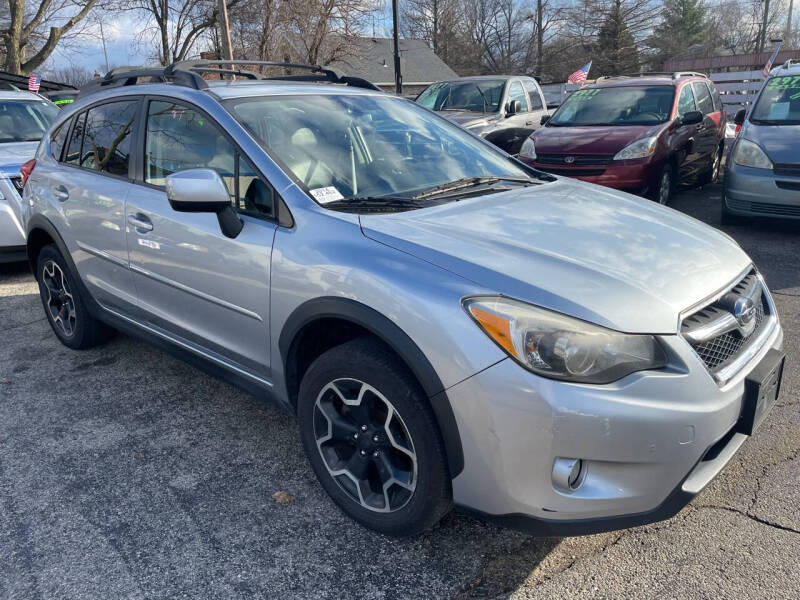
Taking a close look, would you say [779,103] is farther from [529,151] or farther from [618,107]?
[529,151]

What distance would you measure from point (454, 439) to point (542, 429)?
0.30 metres

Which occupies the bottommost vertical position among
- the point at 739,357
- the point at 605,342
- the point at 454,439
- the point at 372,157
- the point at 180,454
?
the point at 180,454

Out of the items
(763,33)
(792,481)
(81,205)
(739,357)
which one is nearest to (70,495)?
(81,205)

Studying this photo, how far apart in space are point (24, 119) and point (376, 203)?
6.94m

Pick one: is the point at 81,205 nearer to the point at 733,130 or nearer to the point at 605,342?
the point at 605,342

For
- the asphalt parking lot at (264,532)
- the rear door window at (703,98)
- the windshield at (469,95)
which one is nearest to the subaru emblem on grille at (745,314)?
the asphalt parking lot at (264,532)

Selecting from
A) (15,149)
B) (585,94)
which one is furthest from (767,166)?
(15,149)

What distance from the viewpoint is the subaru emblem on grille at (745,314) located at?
2.32 meters

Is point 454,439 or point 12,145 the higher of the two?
point 12,145

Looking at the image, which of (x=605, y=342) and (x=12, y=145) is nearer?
(x=605, y=342)

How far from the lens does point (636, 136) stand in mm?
7453

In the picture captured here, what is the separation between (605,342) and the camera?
1.96m

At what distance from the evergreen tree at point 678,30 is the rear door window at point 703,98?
4145 centimetres

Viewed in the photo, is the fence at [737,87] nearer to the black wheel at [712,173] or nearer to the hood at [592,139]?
the black wheel at [712,173]
